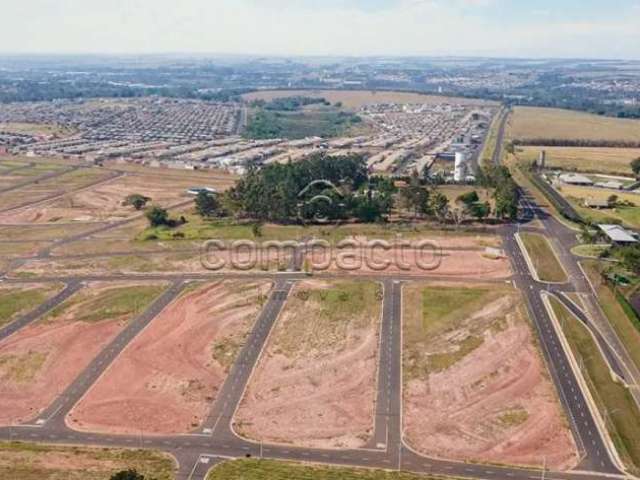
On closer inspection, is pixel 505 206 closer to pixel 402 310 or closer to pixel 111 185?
pixel 402 310

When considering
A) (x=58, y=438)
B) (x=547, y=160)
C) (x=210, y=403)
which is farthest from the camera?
(x=547, y=160)

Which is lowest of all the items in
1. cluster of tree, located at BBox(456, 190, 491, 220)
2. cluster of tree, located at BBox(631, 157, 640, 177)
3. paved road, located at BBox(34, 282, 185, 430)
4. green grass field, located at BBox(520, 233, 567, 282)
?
paved road, located at BBox(34, 282, 185, 430)

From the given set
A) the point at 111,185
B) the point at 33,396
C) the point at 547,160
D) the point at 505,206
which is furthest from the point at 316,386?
the point at 547,160

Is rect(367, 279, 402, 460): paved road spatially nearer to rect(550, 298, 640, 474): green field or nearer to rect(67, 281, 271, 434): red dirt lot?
rect(67, 281, 271, 434): red dirt lot

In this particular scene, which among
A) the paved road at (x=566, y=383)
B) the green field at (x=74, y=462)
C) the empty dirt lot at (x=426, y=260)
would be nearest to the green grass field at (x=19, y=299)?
the green field at (x=74, y=462)

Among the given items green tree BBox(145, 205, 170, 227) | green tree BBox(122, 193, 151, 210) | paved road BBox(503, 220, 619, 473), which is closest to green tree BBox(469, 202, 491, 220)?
paved road BBox(503, 220, 619, 473)

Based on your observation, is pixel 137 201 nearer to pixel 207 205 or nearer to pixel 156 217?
pixel 156 217
